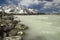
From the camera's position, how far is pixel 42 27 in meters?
2.72

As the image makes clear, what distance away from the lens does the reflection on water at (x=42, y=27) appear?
2.45 metres

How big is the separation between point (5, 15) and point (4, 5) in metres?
0.24

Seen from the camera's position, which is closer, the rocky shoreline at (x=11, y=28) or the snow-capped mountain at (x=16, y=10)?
the rocky shoreline at (x=11, y=28)

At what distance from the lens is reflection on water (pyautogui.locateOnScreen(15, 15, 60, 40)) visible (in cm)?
245

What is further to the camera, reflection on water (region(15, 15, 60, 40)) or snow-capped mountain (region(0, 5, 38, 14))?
snow-capped mountain (region(0, 5, 38, 14))

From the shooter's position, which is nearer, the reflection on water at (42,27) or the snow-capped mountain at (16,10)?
the reflection on water at (42,27)

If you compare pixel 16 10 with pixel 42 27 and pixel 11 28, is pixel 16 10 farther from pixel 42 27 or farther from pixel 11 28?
pixel 42 27

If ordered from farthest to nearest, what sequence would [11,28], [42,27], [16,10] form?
[16,10] → [42,27] → [11,28]

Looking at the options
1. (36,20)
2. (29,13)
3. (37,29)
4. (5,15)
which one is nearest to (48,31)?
(37,29)

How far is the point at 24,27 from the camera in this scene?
2684mm

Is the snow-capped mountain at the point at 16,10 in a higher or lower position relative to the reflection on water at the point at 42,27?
higher

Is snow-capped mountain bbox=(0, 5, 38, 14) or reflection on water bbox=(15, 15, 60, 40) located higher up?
snow-capped mountain bbox=(0, 5, 38, 14)

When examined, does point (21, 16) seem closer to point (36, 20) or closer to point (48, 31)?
point (36, 20)

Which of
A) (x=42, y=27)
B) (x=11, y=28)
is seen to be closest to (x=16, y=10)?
(x=11, y=28)
